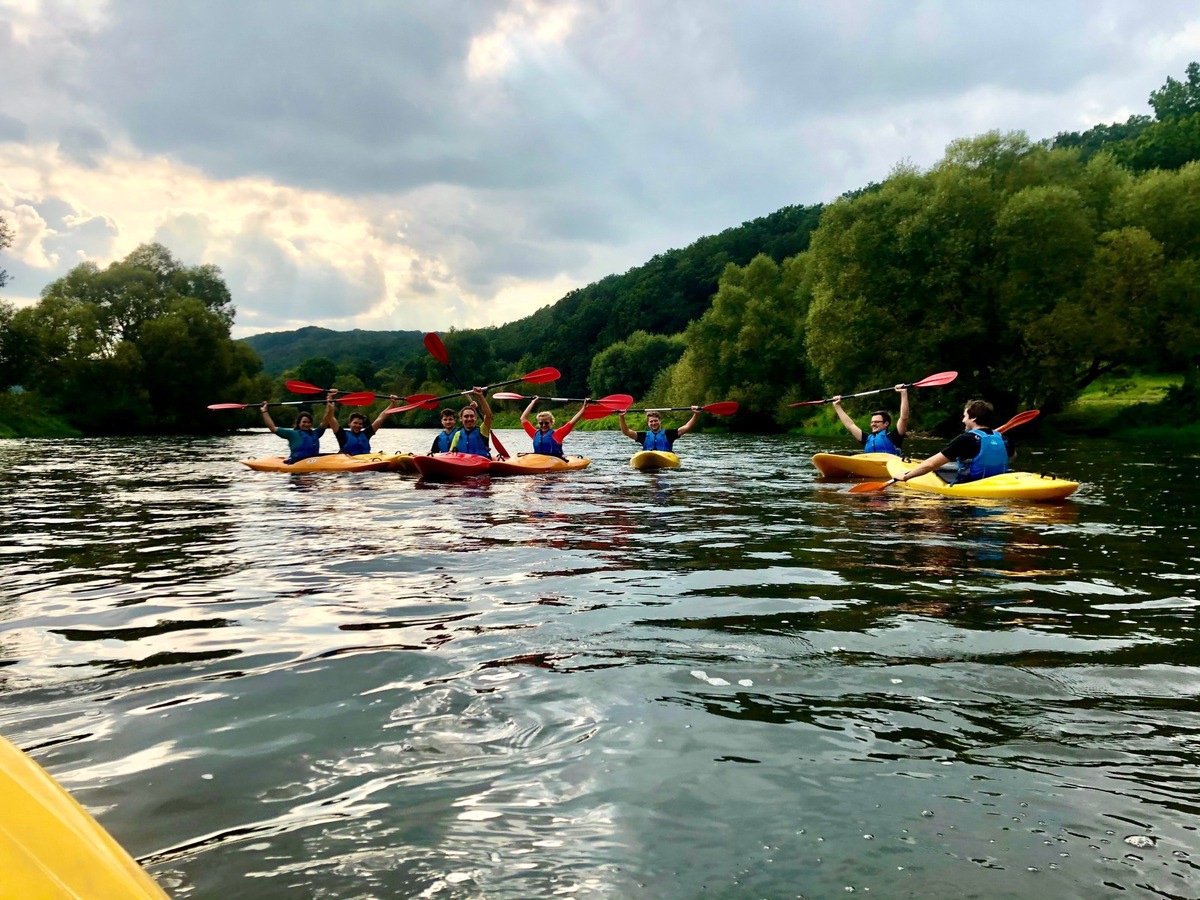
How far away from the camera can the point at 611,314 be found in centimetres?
10256

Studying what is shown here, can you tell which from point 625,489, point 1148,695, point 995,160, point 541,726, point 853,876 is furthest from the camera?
point 995,160

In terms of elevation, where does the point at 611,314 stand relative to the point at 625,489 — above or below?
above

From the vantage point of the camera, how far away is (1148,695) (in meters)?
3.22

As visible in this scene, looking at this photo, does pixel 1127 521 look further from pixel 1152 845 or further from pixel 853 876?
pixel 853 876

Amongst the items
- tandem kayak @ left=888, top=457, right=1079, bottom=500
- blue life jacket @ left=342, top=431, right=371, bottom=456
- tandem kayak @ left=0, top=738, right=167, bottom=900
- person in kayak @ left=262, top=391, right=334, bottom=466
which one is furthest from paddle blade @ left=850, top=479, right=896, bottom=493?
tandem kayak @ left=0, top=738, right=167, bottom=900

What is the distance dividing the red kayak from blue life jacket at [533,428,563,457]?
186 cm

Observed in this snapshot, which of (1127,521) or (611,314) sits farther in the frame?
(611,314)

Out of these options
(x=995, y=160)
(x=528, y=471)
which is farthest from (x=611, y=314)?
(x=528, y=471)

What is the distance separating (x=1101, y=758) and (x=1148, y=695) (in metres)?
0.82

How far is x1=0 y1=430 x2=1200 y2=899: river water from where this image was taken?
2070mm

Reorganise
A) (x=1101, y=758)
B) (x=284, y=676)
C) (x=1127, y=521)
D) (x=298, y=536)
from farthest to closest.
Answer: (x=1127, y=521)
(x=298, y=536)
(x=284, y=676)
(x=1101, y=758)

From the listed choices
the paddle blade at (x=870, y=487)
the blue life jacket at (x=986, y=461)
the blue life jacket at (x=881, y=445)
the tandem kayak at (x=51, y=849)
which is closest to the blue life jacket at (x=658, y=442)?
the blue life jacket at (x=881, y=445)

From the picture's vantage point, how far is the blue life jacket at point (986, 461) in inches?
403

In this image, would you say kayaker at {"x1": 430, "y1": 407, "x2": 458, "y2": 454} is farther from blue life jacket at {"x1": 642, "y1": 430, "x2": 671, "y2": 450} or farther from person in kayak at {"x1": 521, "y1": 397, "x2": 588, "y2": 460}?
blue life jacket at {"x1": 642, "y1": 430, "x2": 671, "y2": 450}
